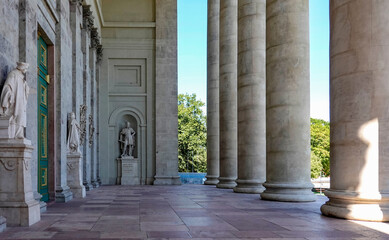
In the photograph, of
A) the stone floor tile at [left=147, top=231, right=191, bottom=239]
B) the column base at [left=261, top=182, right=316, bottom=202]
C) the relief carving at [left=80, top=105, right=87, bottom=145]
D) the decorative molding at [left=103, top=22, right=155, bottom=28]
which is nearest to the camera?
the stone floor tile at [left=147, top=231, right=191, bottom=239]

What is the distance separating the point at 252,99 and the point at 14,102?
16.1 m

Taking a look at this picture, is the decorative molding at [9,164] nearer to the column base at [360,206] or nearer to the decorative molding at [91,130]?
the column base at [360,206]

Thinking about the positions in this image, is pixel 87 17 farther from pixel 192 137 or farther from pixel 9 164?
pixel 192 137

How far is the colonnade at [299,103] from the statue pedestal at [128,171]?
43.5 feet

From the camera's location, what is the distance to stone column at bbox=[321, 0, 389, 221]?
13.4 metres

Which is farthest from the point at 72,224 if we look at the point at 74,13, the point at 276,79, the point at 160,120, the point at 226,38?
the point at 160,120

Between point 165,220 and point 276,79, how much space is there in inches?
386

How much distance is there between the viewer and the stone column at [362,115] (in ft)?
44.1

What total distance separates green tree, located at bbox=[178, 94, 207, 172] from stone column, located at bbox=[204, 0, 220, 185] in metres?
47.6

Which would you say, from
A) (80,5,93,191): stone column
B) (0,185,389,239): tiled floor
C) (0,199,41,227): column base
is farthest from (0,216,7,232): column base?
(80,5,93,191): stone column

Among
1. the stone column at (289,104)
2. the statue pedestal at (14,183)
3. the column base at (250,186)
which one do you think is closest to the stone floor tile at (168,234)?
the statue pedestal at (14,183)

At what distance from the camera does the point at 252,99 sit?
2722 cm

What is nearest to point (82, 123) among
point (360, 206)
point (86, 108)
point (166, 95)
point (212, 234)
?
point (86, 108)

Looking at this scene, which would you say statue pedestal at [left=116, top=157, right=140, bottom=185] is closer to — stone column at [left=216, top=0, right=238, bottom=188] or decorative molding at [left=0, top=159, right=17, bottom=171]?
stone column at [left=216, top=0, right=238, bottom=188]
